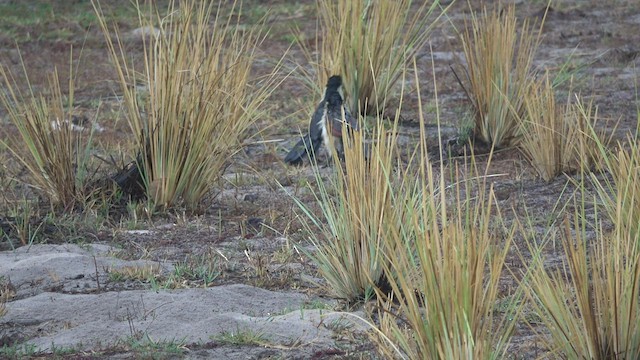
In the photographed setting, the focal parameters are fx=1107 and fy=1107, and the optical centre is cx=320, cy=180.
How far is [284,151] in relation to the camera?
6500 millimetres

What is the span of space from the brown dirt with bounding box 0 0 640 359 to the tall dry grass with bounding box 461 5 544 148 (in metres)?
0.15

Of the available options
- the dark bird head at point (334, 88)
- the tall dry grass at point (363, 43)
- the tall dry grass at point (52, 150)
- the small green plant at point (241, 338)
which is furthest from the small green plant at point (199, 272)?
the tall dry grass at point (363, 43)

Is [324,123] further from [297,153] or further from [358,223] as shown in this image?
[358,223]

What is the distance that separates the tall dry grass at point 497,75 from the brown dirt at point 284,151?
0.15m

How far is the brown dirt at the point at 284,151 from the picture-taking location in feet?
14.0

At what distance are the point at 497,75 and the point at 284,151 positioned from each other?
1313 millimetres

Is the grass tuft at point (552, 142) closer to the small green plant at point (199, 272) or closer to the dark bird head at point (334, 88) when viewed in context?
the dark bird head at point (334, 88)

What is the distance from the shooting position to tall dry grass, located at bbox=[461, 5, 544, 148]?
596 centimetres

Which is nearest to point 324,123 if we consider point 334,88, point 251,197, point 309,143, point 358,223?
point 309,143

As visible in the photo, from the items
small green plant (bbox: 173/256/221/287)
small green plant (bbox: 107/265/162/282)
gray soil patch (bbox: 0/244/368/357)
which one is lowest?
small green plant (bbox: 173/256/221/287)

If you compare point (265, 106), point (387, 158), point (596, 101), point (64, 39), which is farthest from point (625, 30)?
point (387, 158)

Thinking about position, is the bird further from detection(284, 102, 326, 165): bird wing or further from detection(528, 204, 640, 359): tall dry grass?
detection(528, 204, 640, 359): tall dry grass

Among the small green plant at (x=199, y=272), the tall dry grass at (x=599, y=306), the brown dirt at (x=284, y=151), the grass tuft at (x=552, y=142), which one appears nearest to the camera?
the tall dry grass at (x=599, y=306)

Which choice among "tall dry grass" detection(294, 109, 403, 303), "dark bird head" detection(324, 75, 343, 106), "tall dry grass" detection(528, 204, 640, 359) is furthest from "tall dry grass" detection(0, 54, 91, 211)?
"tall dry grass" detection(528, 204, 640, 359)
